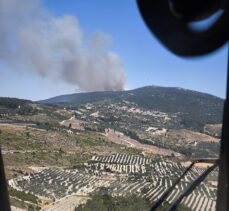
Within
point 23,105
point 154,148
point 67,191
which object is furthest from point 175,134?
point 67,191

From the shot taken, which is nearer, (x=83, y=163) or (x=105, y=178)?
(x=105, y=178)

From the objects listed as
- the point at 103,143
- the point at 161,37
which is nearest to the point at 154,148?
the point at 103,143

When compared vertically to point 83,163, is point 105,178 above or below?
below

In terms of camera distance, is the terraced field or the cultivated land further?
the terraced field

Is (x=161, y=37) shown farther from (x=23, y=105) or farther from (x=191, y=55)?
(x=23, y=105)

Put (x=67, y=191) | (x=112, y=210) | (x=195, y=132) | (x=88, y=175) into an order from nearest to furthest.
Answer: (x=112, y=210) < (x=67, y=191) < (x=88, y=175) < (x=195, y=132)

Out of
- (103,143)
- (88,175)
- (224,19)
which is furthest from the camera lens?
(103,143)

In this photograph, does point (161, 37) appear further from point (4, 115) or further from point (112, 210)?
point (4, 115)

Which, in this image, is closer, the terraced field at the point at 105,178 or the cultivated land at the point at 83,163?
the cultivated land at the point at 83,163

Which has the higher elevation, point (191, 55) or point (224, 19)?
point (224, 19)

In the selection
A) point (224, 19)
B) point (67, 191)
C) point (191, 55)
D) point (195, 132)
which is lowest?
point (67, 191)

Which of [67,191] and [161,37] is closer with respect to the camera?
[161,37]
